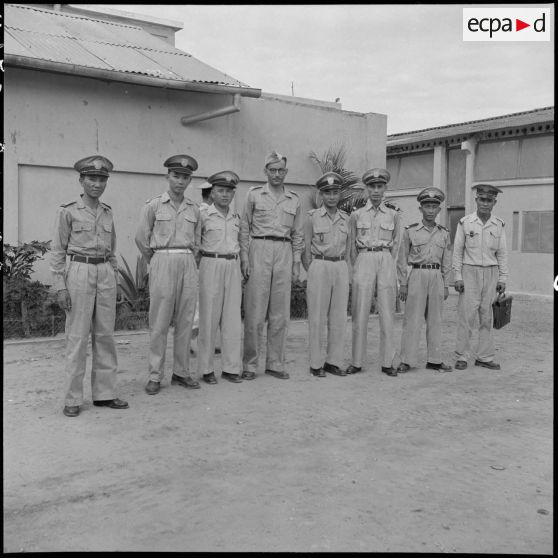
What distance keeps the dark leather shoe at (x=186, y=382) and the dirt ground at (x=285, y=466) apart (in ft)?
0.30

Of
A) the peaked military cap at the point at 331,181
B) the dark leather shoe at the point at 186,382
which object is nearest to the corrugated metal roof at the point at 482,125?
the peaked military cap at the point at 331,181

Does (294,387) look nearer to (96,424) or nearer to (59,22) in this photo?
(96,424)

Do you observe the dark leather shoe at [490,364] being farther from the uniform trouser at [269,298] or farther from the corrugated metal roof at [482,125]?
the corrugated metal roof at [482,125]

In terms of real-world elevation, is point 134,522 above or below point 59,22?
below

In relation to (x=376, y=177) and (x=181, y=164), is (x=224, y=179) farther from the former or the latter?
(x=376, y=177)

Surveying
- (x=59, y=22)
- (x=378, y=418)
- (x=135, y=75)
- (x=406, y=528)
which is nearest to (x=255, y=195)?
(x=378, y=418)

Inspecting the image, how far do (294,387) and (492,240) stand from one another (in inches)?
111

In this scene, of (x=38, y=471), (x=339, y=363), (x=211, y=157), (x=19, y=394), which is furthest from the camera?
(x=211, y=157)

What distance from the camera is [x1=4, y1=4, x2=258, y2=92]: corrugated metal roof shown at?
336 inches

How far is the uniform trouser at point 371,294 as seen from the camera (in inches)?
271

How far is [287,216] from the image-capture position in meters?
6.53

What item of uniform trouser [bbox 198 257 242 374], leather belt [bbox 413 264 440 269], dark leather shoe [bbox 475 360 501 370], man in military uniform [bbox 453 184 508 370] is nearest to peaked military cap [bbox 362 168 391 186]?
leather belt [bbox 413 264 440 269]

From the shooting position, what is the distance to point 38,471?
407cm

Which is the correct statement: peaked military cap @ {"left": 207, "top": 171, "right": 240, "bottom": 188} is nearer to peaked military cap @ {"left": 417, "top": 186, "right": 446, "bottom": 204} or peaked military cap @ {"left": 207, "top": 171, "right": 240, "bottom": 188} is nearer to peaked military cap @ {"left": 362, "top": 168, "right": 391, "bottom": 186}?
peaked military cap @ {"left": 362, "top": 168, "right": 391, "bottom": 186}
